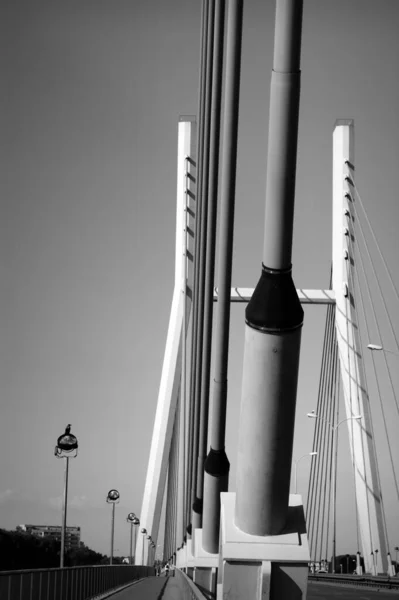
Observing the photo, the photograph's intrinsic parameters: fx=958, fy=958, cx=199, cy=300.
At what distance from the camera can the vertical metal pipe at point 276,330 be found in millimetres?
Answer: 5949

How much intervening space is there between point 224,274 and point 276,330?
4378 millimetres

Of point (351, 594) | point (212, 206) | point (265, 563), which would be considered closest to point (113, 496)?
point (351, 594)

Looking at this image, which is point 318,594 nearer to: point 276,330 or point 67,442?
point 67,442

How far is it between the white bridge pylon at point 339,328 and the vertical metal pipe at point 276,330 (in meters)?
21.6

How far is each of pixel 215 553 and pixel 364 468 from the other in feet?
45.1

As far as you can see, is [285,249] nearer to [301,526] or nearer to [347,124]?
[301,526]

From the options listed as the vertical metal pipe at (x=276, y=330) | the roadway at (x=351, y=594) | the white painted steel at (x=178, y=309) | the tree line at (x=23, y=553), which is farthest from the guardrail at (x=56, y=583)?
the tree line at (x=23, y=553)

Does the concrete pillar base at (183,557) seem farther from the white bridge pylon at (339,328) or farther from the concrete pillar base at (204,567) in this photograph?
the concrete pillar base at (204,567)

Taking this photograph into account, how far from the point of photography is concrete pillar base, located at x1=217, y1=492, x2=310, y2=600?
7.32 m

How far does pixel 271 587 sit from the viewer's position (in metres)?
7.53

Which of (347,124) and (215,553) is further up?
(347,124)

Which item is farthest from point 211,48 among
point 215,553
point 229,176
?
point 215,553

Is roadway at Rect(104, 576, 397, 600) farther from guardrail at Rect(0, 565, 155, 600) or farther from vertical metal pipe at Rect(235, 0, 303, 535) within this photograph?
vertical metal pipe at Rect(235, 0, 303, 535)

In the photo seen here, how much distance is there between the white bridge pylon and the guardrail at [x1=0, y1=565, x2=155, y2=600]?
309 inches
